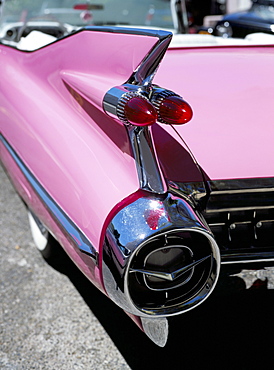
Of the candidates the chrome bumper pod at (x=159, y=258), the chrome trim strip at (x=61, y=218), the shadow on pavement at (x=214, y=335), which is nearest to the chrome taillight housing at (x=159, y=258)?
the chrome bumper pod at (x=159, y=258)

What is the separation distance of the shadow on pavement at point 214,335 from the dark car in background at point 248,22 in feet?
7.78

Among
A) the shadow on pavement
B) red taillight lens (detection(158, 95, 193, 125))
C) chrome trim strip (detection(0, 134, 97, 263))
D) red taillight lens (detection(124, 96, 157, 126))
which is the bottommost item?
the shadow on pavement

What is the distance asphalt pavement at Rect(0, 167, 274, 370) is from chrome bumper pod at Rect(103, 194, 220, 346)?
0.22 m

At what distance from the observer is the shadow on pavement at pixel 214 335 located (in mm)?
1957

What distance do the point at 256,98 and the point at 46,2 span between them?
8.62 feet

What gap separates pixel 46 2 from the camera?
3.99 metres

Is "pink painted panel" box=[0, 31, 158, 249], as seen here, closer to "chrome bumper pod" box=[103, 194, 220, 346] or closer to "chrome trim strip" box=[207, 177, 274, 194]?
"chrome bumper pod" box=[103, 194, 220, 346]

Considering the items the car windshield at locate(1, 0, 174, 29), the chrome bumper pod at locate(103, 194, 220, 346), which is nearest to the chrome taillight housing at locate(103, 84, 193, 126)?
the chrome bumper pod at locate(103, 194, 220, 346)

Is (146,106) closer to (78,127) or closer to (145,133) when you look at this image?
(145,133)

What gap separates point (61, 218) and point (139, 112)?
580 mm

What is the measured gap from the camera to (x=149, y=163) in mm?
1493

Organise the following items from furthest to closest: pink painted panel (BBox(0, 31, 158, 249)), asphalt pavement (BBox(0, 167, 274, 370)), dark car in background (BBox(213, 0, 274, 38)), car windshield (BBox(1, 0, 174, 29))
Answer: dark car in background (BBox(213, 0, 274, 38)) < car windshield (BBox(1, 0, 174, 29)) < asphalt pavement (BBox(0, 167, 274, 370)) < pink painted panel (BBox(0, 31, 158, 249))

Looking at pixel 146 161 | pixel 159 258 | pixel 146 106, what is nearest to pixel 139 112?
pixel 146 106

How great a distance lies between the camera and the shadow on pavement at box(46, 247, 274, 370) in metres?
1.96
